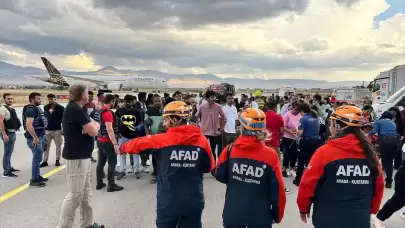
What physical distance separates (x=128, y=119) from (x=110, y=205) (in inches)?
79.9

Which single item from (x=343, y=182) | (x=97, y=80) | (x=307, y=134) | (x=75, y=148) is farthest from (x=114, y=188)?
(x=97, y=80)

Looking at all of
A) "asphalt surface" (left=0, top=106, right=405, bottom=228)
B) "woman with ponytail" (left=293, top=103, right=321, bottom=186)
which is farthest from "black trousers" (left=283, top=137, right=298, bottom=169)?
"woman with ponytail" (left=293, top=103, right=321, bottom=186)

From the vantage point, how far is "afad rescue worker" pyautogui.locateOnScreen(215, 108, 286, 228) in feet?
9.39

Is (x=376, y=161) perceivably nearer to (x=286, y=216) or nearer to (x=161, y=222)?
(x=161, y=222)

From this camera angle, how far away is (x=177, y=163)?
318cm

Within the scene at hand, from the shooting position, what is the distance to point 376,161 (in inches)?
109

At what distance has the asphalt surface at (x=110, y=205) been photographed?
5121 millimetres

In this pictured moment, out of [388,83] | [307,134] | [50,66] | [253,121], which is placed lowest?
[307,134]

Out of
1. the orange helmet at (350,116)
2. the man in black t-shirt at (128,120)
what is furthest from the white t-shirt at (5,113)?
the orange helmet at (350,116)

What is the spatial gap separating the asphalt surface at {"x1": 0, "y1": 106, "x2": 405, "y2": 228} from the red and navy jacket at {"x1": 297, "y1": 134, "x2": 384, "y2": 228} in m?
2.37

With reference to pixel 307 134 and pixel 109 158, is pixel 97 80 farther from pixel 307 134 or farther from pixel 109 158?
pixel 307 134

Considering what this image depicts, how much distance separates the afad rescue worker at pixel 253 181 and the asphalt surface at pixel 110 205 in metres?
2.24

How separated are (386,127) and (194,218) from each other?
213 inches

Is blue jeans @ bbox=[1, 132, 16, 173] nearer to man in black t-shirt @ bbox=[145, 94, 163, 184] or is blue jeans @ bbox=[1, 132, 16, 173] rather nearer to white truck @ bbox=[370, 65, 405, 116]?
man in black t-shirt @ bbox=[145, 94, 163, 184]
